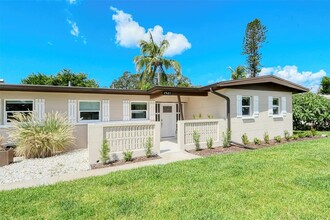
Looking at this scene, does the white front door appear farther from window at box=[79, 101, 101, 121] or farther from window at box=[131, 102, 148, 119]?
window at box=[79, 101, 101, 121]

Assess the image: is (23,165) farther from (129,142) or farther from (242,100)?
(242,100)

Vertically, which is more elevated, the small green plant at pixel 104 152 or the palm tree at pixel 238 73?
the palm tree at pixel 238 73

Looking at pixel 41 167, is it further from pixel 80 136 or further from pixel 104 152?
pixel 80 136

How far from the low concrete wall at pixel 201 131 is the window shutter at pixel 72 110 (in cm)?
489

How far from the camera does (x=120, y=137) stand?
6711mm

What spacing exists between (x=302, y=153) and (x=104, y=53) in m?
27.2

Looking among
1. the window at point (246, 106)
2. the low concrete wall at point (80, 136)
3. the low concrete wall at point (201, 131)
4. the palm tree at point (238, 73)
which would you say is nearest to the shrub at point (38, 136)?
the low concrete wall at point (80, 136)

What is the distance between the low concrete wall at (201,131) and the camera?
25.9 ft

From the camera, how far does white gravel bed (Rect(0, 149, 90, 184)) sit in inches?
202

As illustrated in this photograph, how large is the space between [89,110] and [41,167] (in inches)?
153

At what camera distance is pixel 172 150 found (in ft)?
26.2

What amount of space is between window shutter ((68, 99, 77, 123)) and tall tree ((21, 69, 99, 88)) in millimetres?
20234

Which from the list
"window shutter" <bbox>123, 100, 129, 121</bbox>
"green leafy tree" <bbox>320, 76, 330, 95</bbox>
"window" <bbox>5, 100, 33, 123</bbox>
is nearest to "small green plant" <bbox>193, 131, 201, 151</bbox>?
"window shutter" <bbox>123, 100, 129, 121</bbox>

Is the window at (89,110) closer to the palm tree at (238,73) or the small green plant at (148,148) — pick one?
the small green plant at (148,148)
